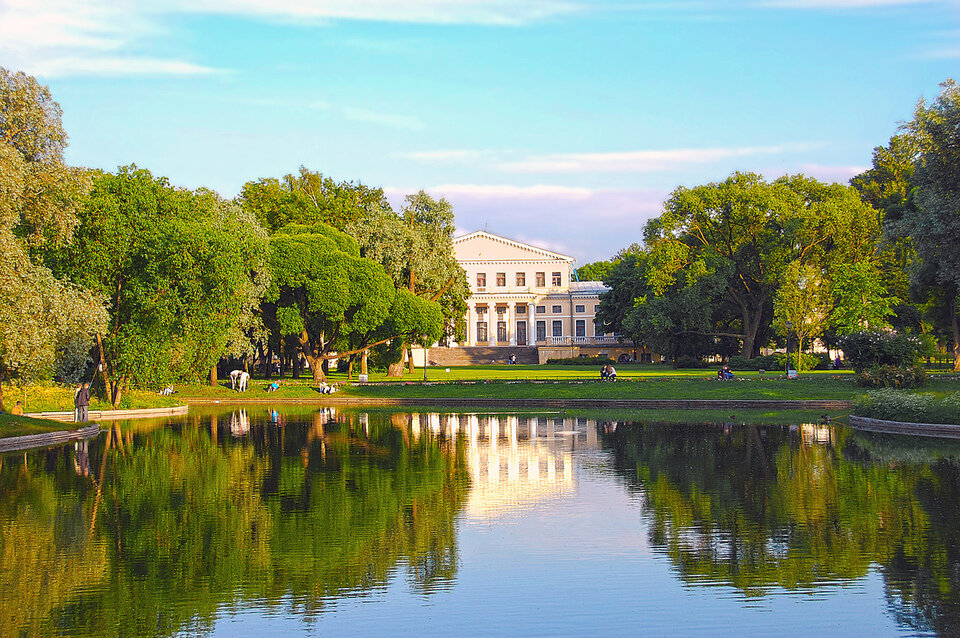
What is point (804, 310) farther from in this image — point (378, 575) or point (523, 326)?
point (523, 326)

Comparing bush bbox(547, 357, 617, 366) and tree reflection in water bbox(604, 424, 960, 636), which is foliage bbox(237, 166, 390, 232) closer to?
bush bbox(547, 357, 617, 366)

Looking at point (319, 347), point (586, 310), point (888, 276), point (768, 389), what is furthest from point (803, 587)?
point (586, 310)

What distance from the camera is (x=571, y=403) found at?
3909 cm

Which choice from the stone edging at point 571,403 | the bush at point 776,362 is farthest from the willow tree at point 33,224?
the bush at point 776,362

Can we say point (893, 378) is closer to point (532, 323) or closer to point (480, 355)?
point (480, 355)

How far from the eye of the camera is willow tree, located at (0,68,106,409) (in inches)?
955

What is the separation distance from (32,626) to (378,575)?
11.4ft

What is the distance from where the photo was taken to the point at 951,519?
12.9 metres

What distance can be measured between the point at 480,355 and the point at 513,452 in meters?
73.8

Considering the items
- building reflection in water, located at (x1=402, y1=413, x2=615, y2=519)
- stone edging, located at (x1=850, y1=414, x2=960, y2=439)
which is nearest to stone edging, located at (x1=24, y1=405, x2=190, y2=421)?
building reflection in water, located at (x1=402, y1=413, x2=615, y2=519)

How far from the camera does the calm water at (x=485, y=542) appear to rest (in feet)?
28.8

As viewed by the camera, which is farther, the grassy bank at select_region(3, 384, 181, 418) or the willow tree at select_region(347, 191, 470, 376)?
the willow tree at select_region(347, 191, 470, 376)

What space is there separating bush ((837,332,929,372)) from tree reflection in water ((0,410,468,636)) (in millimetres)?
27580

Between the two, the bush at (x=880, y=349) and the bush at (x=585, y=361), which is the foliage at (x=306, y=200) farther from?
the bush at (x=880, y=349)
